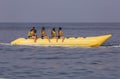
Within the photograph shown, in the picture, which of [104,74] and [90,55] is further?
[90,55]

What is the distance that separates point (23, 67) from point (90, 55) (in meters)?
7.69

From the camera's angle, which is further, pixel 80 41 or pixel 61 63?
pixel 80 41

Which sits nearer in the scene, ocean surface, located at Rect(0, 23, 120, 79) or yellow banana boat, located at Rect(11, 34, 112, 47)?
ocean surface, located at Rect(0, 23, 120, 79)

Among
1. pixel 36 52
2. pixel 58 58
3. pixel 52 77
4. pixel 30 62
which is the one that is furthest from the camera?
pixel 36 52

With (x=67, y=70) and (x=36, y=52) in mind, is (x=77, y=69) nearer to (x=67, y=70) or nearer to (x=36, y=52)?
(x=67, y=70)

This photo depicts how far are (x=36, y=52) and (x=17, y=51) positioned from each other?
167 centimetres

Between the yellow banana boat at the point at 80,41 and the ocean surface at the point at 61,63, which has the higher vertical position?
the yellow banana boat at the point at 80,41

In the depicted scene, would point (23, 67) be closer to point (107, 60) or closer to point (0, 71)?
point (0, 71)

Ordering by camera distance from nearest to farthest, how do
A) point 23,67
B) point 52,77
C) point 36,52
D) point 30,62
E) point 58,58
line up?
point 52,77, point 23,67, point 30,62, point 58,58, point 36,52

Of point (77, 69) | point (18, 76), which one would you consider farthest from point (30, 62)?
point (18, 76)

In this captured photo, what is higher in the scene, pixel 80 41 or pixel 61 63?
pixel 80 41

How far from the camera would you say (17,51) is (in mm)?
33125

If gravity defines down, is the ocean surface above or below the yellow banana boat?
below

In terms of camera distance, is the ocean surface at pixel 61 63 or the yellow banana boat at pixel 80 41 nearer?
the ocean surface at pixel 61 63
